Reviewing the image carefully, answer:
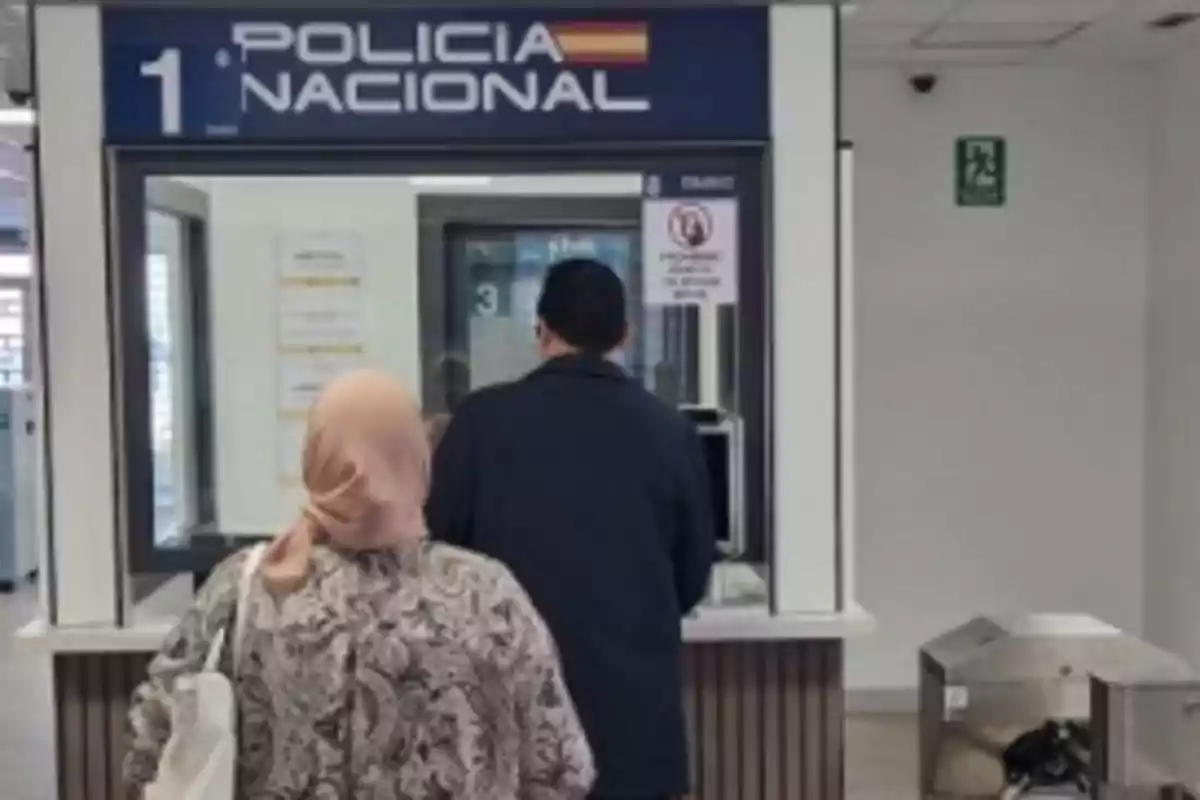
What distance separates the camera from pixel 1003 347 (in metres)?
6.18

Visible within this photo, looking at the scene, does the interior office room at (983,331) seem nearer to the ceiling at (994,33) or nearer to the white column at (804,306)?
the ceiling at (994,33)

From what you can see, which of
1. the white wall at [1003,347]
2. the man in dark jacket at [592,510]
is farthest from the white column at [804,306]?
the white wall at [1003,347]

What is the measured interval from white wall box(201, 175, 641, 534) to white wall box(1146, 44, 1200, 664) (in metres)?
3.07

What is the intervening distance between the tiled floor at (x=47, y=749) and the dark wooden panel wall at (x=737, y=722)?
1801mm

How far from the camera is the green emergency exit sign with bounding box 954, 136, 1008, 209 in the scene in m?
6.13

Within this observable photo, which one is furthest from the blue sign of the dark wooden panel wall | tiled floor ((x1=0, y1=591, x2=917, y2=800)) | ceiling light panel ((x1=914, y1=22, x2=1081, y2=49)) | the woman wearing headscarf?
tiled floor ((x1=0, y1=591, x2=917, y2=800))

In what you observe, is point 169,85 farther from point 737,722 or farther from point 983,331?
point 983,331

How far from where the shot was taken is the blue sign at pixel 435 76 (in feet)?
11.1

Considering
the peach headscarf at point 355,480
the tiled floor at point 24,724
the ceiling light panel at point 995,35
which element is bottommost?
the tiled floor at point 24,724

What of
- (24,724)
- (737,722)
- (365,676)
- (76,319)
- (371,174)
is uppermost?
(371,174)

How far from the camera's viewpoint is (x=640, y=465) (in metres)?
2.76

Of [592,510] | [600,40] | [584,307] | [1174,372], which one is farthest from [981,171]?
[592,510]

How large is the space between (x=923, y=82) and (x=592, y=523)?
12.7 feet

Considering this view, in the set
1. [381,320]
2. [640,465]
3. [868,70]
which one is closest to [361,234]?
[381,320]
